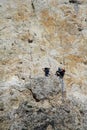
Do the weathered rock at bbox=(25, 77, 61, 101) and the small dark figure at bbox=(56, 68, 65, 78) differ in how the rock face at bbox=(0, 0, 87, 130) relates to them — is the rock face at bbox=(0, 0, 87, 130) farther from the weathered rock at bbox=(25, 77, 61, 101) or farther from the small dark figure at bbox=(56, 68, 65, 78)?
the small dark figure at bbox=(56, 68, 65, 78)

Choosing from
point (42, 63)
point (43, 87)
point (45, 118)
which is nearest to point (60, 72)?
point (42, 63)

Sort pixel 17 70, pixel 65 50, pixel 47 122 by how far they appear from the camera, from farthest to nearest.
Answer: pixel 65 50 < pixel 17 70 < pixel 47 122

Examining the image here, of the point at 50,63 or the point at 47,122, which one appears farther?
the point at 50,63

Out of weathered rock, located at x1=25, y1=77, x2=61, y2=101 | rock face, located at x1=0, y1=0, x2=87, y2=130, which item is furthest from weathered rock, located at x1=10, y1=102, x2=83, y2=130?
weathered rock, located at x1=25, y1=77, x2=61, y2=101

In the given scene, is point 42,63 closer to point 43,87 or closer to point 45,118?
point 43,87

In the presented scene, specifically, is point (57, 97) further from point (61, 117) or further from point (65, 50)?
point (65, 50)

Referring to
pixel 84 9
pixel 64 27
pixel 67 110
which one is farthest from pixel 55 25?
pixel 67 110

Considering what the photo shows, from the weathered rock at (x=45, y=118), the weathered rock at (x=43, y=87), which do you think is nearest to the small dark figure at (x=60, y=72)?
the weathered rock at (x=43, y=87)

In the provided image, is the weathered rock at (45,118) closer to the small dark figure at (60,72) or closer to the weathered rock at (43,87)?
the weathered rock at (43,87)
